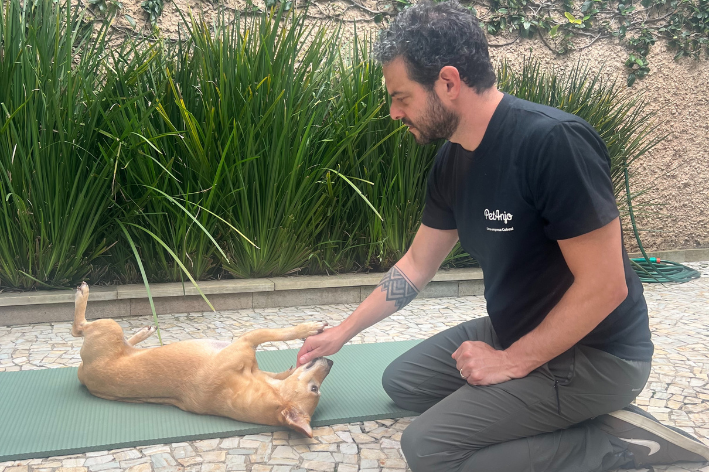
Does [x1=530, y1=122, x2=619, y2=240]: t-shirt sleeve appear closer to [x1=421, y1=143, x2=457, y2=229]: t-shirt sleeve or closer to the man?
the man

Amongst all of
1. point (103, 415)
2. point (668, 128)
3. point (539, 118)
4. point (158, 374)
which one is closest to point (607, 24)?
point (668, 128)

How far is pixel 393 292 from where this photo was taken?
222cm

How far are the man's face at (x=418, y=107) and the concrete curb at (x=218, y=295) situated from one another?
2.34m

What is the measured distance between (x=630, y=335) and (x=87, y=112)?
3305 mm

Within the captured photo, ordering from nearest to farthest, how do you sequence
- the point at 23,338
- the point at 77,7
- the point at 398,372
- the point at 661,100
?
the point at 398,372 → the point at 23,338 → the point at 77,7 → the point at 661,100

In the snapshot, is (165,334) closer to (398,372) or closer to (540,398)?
(398,372)

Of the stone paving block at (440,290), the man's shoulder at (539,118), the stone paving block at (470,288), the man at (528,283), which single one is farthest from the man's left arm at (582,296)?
the stone paving block at (470,288)

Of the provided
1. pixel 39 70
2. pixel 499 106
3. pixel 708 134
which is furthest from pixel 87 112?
pixel 708 134

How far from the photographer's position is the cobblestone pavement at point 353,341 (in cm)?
197

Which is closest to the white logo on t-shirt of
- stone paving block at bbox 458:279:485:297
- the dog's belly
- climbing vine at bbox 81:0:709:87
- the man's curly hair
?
the man's curly hair

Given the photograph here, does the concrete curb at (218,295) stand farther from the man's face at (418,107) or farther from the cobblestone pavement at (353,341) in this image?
the man's face at (418,107)

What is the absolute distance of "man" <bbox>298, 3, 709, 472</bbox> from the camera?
1.64 m

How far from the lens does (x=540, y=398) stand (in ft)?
5.90

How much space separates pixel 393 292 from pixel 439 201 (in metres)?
0.39
